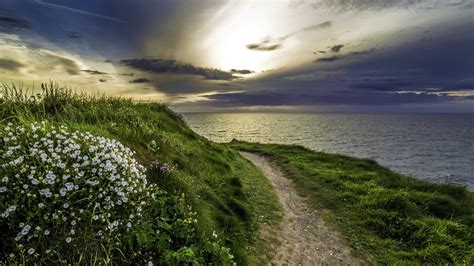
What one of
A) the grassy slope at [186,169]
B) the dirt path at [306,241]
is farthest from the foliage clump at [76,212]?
the dirt path at [306,241]

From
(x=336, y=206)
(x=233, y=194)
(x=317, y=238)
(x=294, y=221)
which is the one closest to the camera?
(x=317, y=238)

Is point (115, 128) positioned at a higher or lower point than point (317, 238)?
higher

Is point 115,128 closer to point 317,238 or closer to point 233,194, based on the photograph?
point 233,194

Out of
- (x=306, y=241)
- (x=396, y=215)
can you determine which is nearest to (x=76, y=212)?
(x=306, y=241)

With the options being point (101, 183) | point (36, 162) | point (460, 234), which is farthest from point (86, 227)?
point (460, 234)

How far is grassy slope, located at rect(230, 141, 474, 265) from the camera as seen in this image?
30.4ft

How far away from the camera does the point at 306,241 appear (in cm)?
965

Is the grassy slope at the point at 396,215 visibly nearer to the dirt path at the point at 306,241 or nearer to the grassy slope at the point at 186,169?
the dirt path at the point at 306,241

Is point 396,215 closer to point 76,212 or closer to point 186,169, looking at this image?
point 186,169

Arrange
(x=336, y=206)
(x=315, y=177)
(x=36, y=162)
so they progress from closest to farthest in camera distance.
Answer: (x=36, y=162) < (x=336, y=206) < (x=315, y=177)

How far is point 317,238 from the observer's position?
10031 millimetres

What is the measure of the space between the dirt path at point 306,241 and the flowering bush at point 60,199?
5.40 m

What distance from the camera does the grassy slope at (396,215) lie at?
30.4 feet

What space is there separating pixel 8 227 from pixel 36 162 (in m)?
1.15
